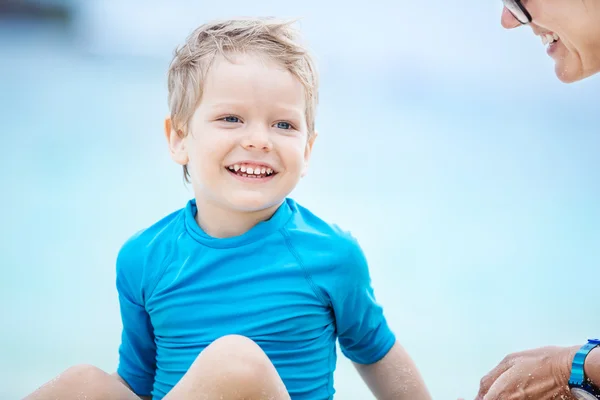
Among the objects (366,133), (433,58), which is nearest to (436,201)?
(366,133)

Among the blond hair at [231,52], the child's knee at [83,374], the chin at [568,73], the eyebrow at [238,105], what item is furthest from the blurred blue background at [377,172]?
the child's knee at [83,374]

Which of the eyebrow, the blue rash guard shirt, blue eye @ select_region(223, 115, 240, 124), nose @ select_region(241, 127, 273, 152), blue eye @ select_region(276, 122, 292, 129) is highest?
the eyebrow

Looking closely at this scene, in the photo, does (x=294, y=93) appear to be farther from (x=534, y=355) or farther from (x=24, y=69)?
(x=24, y=69)

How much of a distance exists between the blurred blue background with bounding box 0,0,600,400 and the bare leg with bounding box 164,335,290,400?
806 millimetres

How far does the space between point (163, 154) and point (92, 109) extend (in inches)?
37.6

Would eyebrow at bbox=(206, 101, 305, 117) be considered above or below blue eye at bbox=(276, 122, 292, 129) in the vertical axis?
above

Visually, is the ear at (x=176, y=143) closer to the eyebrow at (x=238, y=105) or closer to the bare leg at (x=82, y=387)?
the eyebrow at (x=238, y=105)

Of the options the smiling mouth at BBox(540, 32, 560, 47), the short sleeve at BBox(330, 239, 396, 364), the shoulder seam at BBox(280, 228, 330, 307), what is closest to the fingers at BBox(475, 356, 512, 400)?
the short sleeve at BBox(330, 239, 396, 364)

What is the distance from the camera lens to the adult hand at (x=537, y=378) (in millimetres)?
1529

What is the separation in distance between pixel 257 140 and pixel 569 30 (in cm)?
70

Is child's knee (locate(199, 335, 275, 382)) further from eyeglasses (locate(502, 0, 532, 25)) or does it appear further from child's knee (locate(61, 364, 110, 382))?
eyeglasses (locate(502, 0, 532, 25))

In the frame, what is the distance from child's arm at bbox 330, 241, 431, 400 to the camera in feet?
5.49

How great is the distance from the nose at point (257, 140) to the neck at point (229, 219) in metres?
0.15

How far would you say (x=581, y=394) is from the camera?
58.9 inches
